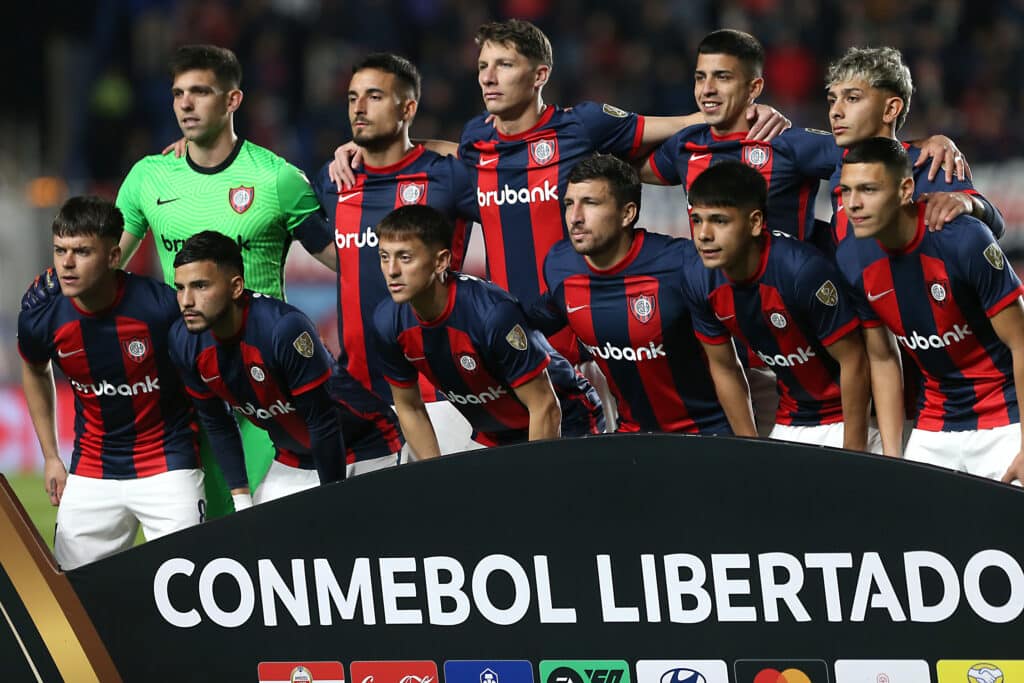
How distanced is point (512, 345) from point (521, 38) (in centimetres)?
126

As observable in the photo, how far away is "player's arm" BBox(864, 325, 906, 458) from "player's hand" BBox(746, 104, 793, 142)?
854 millimetres

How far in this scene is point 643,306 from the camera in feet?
15.4

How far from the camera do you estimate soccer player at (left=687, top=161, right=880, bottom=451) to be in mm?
4363

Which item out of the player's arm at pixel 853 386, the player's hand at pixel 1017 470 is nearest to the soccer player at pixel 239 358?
the player's arm at pixel 853 386

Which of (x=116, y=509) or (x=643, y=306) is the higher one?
(x=643, y=306)

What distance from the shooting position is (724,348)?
4.56 meters

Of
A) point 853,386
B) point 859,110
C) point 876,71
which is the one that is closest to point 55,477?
point 853,386

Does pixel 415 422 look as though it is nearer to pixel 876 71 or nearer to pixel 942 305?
pixel 942 305

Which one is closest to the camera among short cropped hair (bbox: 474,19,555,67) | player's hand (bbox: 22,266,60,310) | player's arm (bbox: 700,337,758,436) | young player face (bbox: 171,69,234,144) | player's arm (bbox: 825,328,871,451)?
player's arm (bbox: 825,328,871,451)

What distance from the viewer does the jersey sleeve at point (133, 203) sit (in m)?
5.64

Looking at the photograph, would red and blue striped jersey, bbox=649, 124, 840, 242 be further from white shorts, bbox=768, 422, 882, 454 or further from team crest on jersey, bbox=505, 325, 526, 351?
team crest on jersey, bbox=505, 325, 526, 351

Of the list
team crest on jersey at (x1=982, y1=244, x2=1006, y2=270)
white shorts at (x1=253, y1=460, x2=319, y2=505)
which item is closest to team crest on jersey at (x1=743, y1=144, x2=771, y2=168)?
team crest on jersey at (x1=982, y1=244, x2=1006, y2=270)

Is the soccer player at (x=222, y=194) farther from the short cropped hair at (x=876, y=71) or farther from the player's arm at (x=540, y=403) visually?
the short cropped hair at (x=876, y=71)

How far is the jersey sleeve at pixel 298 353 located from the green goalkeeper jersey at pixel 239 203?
72 cm
